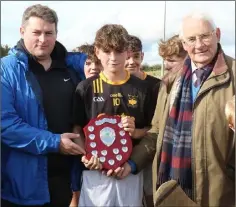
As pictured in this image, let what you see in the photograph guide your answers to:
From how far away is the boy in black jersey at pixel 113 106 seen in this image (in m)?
2.94

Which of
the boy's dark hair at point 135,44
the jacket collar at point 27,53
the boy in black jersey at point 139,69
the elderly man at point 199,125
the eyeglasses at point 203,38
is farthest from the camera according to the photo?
the boy's dark hair at point 135,44

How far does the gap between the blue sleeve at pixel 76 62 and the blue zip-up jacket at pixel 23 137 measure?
0.38 meters

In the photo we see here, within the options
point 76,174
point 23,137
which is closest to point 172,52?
point 76,174

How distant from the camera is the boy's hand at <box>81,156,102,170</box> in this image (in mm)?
2883

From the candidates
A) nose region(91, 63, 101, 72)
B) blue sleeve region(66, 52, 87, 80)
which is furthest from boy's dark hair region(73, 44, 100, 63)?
blue sleeve region(66, 52, 87, 80)

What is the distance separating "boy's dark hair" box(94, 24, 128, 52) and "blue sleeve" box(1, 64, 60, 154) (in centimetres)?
68

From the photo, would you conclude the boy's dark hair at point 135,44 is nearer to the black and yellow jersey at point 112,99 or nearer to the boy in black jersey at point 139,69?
the boy in black jersey at point 139,69

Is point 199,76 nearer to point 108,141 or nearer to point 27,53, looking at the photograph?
point 108,141

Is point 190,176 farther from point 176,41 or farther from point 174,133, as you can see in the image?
point 176,41

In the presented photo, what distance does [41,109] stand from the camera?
2967 millimetres

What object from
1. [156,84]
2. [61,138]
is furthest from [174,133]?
[61,138]

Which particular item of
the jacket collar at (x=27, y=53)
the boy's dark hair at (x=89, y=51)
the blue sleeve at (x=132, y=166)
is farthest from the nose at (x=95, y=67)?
the blue sleeve at (x=132, y=166)

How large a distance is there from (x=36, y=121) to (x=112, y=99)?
0.53 m

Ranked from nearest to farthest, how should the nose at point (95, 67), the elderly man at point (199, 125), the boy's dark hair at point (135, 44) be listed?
the elderly man at point (199, 125), the nose at point (95, 67), the boy's dark hair at point (135, 44)
